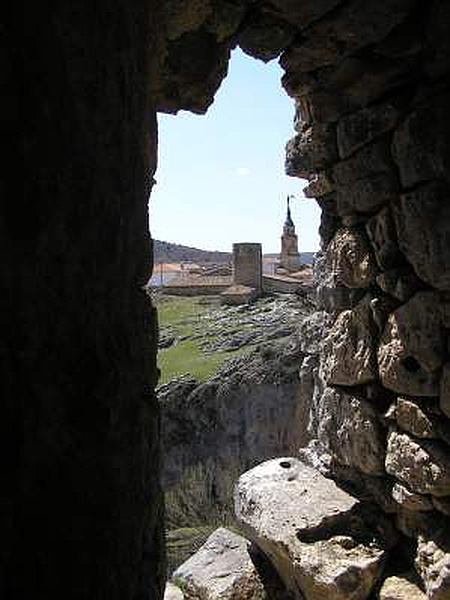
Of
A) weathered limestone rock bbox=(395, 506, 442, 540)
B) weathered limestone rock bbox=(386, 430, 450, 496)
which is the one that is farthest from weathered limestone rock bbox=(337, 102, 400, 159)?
weathered limestone rock bbox=(395, 506, 442, 540)

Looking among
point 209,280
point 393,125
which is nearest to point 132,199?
point 393,125

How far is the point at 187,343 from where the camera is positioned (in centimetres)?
2305

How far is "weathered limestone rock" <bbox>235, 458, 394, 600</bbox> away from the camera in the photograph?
3854 mm

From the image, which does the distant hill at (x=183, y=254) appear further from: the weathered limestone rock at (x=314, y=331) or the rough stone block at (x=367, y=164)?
the rough stone block at (x=367, y=164)

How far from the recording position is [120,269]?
2.07 m

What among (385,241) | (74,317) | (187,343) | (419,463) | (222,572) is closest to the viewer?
(74,317)

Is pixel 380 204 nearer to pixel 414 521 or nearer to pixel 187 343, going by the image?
pixel 414 521

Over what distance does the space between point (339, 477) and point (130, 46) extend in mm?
3050

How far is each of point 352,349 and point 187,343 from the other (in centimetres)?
1887

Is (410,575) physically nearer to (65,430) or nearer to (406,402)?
(406,402)

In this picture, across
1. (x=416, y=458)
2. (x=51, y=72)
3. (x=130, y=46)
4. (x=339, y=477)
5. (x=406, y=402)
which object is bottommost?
(x=339, y=477)

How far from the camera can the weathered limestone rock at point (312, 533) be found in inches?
152

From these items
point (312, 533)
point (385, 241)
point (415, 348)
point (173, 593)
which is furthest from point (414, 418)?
point (173, 593)

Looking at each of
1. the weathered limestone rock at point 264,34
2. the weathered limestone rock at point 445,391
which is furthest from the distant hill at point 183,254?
the weathered limestone rock at point 445,391
